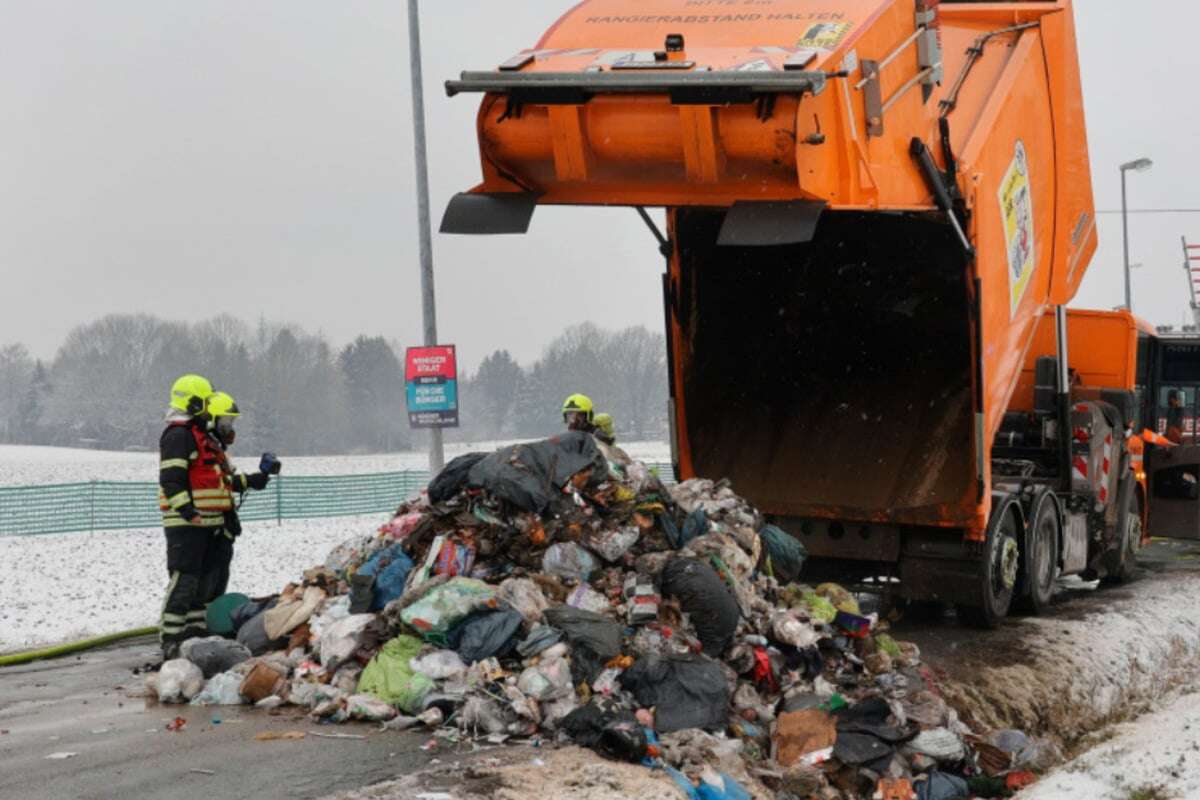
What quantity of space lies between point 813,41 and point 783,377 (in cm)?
307

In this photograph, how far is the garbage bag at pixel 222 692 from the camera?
22.5 feet

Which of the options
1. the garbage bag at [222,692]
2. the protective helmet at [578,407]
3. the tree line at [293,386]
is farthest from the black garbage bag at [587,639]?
the tree line at [293,386]

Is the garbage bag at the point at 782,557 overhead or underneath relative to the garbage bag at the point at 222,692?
overhead

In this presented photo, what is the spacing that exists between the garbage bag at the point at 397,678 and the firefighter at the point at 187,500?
72.8 inches

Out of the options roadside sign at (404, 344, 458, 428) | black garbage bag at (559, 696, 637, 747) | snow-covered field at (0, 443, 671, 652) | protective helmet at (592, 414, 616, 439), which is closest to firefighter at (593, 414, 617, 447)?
protective helmet at (592, 414, 616, 439)

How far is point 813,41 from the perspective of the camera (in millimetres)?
7027

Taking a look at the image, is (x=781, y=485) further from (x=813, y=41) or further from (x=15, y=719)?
(x=15, y=719)

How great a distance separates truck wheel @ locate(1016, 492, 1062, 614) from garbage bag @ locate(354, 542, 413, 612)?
4.62m

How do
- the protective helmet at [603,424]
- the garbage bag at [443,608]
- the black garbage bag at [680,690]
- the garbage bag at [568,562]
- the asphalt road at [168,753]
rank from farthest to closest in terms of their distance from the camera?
the protective helmet at [603,424] → the garbage bag at [568,562] → the garbage bag at [443,608] → the black garbage bag at [680,690] → the asphalt road at [168,753]

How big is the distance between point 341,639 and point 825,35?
386 cm

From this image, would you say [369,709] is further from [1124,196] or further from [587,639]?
[1124,196]

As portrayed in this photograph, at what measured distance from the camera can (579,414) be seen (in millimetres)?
10961

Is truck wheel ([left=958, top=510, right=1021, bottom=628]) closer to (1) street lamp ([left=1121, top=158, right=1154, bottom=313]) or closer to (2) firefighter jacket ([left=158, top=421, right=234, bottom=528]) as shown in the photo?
(2) firefighter jacket ([left=158, top=421, right=234, bottom=528])

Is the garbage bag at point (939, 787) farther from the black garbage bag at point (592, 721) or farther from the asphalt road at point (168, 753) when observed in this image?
the asphalt road at point (168, 753)
